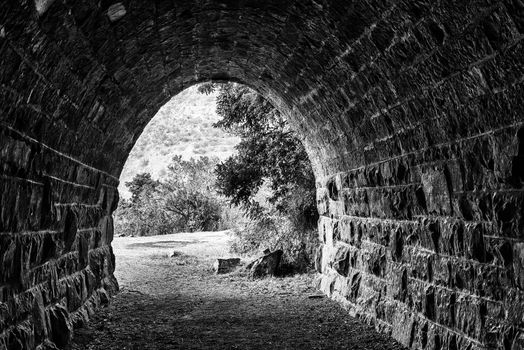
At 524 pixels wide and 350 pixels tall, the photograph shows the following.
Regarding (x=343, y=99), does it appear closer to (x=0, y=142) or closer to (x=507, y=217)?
(x=507, y=217)

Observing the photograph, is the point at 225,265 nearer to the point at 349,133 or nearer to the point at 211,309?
the point at 211,309

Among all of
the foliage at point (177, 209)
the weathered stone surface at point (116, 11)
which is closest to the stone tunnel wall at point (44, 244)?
the weathered stone surface at point (116, 11)

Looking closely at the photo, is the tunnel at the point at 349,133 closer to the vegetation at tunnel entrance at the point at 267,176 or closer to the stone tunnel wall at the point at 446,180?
the stone tunnel wall at the point at 446,180

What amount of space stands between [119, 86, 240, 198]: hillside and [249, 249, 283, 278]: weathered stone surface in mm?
37031

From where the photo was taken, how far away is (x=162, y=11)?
5082 mm

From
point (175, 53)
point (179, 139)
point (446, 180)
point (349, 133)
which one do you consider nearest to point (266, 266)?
point (349, 133)

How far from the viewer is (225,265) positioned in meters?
11.7

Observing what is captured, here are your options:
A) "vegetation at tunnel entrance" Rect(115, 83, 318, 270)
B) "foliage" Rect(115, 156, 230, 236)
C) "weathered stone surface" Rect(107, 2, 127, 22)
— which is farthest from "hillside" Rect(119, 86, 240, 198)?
"weathered stone surface" Rect(107, 2, 127, 22)

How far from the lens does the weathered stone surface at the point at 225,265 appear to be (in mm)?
11586

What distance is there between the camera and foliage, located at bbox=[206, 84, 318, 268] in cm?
1105

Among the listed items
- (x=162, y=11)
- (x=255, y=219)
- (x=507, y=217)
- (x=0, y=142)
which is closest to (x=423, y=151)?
(x=507, y=217)

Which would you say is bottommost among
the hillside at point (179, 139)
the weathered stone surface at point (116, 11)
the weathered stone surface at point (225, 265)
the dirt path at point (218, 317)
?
the dirt path at point (218, 317)

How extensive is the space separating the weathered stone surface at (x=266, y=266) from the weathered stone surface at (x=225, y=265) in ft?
2.97

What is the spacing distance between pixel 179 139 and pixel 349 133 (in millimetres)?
49198
